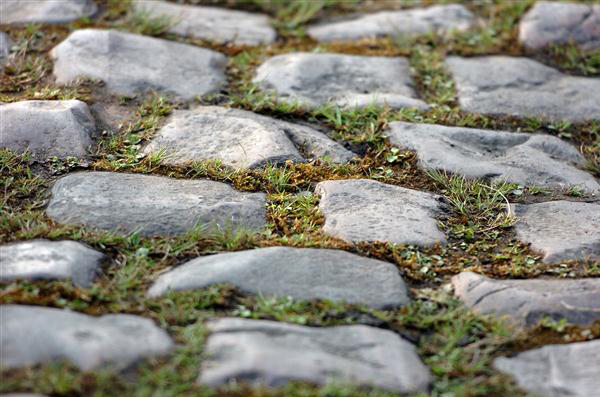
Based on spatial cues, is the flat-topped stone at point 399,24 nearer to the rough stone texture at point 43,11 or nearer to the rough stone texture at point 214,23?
the rough stone texture at point 214,23

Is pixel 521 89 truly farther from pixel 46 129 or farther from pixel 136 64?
pixel 46 129

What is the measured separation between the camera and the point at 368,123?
2.96m

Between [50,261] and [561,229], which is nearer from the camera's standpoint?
[50,261]

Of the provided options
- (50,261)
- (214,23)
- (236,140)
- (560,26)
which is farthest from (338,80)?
(50,261)

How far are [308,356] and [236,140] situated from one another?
3.67 ft

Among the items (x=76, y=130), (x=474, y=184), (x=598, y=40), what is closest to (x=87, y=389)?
(x=76, y=130)

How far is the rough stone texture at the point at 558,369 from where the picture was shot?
186 cm

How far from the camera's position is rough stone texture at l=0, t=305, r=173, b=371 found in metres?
→ 1.77

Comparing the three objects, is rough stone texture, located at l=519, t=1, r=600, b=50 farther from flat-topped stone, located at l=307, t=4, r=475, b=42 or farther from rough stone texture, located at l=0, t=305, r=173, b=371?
rough stone texture, located at l=0, t=305, r=173, b=371

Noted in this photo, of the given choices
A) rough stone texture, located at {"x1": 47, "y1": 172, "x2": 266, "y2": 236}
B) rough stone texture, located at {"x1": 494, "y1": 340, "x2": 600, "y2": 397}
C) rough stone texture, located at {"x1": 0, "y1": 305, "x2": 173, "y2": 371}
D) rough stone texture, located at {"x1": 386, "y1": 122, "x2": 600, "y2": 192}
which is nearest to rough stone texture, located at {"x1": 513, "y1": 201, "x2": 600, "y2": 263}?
rough stone texture, located at {"x1": 386, "y1": 122, "x2": 600, "y2": 192}

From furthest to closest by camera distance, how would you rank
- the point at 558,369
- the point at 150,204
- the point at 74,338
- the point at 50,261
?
the point at 150,204 → the point at 50,261 → the point at 558,369 → the point at 74,338

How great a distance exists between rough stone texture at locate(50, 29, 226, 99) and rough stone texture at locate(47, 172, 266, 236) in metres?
0.64

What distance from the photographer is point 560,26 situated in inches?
144

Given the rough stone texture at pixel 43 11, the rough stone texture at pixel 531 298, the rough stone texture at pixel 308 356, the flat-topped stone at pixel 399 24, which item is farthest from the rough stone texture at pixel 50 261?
the flat-topped stone at pixel 399 24
